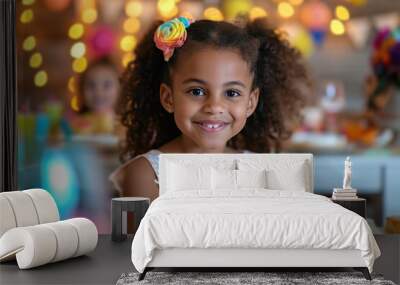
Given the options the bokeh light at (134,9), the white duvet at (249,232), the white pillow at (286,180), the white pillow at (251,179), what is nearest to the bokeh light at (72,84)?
the bokeh light at (134,9)

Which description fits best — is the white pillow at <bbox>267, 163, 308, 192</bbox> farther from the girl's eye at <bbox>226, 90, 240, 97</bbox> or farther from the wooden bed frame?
the wooden bed frame

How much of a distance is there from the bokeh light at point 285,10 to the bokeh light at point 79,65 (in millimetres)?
2011

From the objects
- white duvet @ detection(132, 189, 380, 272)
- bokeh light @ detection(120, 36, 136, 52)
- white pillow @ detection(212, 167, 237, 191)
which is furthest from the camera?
bokeh light @ detection(120, 36, 136, 52)

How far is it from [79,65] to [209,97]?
138cm

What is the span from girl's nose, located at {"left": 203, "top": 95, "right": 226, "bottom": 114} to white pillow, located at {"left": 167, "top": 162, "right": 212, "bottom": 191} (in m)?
0.87

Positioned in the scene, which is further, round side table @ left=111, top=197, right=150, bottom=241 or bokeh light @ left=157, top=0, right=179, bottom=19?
bokeh light @ left=157, top=0, right=179, bottom=19

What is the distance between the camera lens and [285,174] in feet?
20.5

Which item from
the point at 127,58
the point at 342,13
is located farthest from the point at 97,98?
the point at 342,13

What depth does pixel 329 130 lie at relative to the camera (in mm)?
7250

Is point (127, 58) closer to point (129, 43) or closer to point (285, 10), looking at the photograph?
point (129, 43)

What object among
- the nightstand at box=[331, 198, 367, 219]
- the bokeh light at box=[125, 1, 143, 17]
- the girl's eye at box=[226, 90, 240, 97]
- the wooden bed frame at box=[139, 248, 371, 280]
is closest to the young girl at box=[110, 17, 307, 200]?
the girl's eye at box=[226, 90, 240, 97]

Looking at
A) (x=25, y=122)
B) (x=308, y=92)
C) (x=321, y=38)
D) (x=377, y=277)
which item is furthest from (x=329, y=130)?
(x=25, y=122)

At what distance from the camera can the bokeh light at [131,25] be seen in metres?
7.25

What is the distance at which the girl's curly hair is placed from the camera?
716 cm
